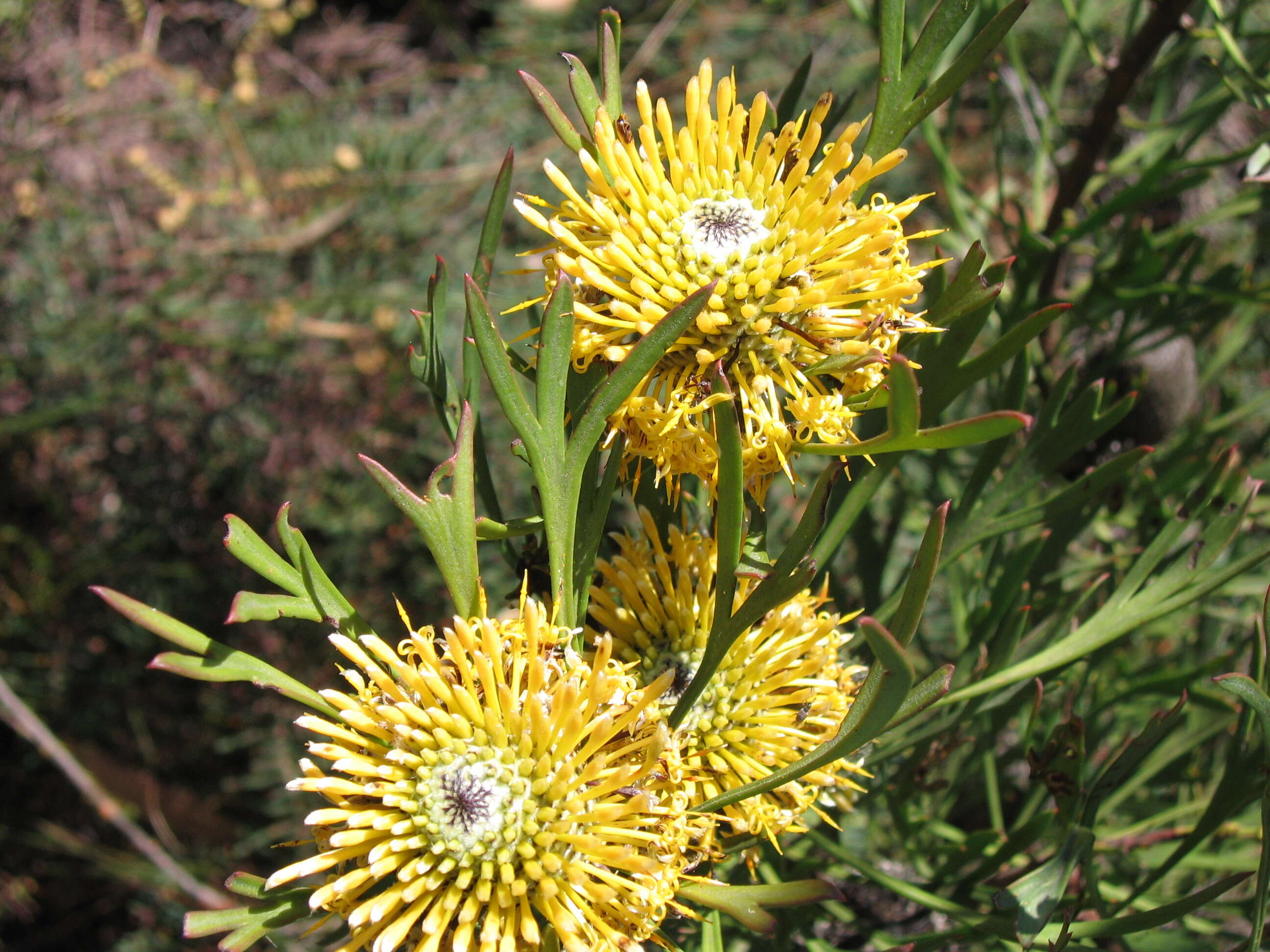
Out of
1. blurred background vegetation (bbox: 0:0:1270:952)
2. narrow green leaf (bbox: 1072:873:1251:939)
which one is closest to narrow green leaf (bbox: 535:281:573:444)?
narrow green leaf (bbox: 1072:873:1251:939)

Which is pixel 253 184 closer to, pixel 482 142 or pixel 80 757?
pixel 482 142

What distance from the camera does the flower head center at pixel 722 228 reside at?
1.83 ft

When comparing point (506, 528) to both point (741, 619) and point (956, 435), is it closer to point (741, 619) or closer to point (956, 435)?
point (741, 619)

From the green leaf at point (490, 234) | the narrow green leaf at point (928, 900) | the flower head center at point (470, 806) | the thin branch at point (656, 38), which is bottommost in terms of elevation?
the narrow green leaf at point (928, 900)

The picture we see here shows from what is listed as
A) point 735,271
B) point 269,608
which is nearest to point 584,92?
point 735,271

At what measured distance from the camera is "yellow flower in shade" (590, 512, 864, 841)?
596 mm

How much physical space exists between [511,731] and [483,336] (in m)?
0.23

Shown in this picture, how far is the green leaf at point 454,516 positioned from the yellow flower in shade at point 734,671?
130 millimetres

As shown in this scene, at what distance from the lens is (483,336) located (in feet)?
1.64

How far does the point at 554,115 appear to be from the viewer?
56cm

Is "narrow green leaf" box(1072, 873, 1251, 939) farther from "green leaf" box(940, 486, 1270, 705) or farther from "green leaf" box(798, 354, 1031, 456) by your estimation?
"green leaf" box(798, 354, 1031, 456)

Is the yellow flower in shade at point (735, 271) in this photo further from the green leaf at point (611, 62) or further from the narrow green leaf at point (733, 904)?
the narrow green leaf at point (733, 904)

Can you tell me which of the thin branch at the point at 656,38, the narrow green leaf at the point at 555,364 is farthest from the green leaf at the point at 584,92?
the thin branch at the point at 656,38

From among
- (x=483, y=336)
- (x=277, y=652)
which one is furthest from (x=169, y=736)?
(x=483, y=336)
